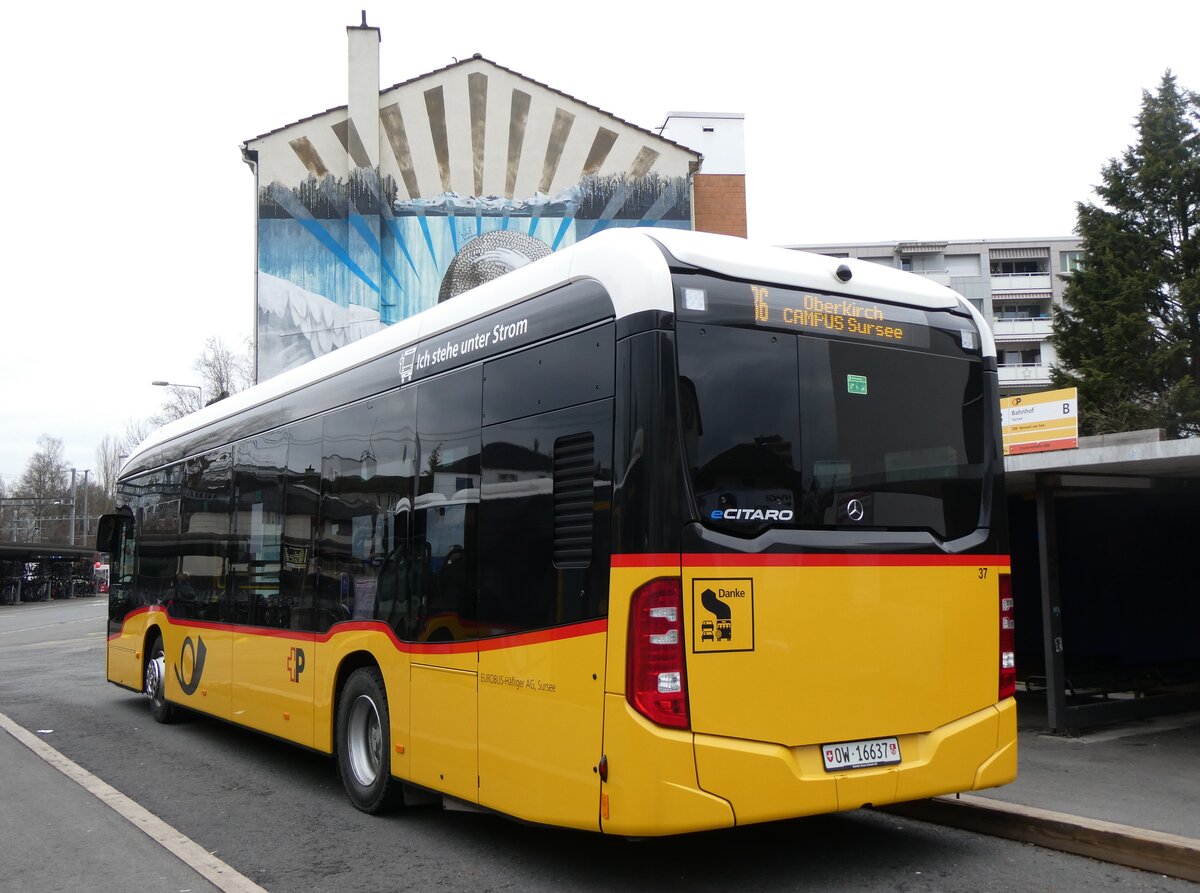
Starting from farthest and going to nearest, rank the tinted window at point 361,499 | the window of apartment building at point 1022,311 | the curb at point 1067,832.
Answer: the window of apartment building at point 1022,311
the tinted window at point 361,499
the curb at point 1067,832

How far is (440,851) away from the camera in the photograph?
22.0 ft

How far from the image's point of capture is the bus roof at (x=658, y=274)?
18.0ft

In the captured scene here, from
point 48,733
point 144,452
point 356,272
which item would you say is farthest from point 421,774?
point 356,272

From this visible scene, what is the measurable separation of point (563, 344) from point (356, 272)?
24.0 meters

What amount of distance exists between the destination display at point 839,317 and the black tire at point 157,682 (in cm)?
919

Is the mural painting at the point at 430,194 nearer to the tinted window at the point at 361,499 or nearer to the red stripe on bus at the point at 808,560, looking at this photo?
the tinted window at the point at 361,499

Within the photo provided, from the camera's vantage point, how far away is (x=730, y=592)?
17.3ft

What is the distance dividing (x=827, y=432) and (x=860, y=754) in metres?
1.65

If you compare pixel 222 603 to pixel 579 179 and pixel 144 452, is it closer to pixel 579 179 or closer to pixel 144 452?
pixel 144 452

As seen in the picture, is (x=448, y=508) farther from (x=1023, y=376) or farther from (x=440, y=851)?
(x=1023, y=376)

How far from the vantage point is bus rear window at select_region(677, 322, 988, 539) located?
213 inches

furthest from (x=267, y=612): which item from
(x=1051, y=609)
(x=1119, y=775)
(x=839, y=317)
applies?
(x=1051, y=609)

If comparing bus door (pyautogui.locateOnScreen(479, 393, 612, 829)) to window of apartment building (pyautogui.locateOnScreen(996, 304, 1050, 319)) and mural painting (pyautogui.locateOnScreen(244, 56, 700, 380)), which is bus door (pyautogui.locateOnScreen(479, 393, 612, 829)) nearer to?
mural painting (pyautogui.locateOnScreen(244, 56, 700, 380))

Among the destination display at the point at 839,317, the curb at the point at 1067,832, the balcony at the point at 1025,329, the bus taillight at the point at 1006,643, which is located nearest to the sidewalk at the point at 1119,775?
the curb at the point at 1067,832
